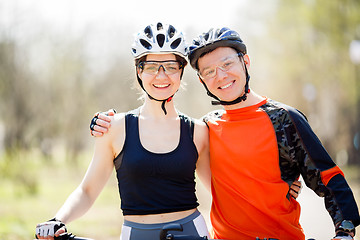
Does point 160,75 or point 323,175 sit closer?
point 323,175

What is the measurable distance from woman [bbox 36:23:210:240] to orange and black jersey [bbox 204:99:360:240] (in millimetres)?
243

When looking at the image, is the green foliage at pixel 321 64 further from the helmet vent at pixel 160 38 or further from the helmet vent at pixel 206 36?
the helmet vent at pixel 160 38

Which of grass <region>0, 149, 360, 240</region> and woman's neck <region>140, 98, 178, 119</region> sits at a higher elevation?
woman's neck <region>140, 98, 178, 119</region>

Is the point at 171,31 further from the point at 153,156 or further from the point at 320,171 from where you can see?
the point at 320,171

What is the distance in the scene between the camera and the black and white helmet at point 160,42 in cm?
335

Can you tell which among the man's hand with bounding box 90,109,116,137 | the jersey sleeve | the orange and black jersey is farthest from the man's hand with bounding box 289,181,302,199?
the man's hand with bounding box 90,109,116,137

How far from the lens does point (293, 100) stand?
923 inches

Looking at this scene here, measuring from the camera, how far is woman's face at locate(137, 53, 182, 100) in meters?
3.32

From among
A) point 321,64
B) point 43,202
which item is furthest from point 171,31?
point 321,64

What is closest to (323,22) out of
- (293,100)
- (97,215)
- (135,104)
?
(293,100)

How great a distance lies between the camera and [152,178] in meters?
3.09

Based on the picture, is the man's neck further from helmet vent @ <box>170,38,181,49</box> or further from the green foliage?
the green foliage

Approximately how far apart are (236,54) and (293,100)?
20962 millimetres

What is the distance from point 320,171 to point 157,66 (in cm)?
153
